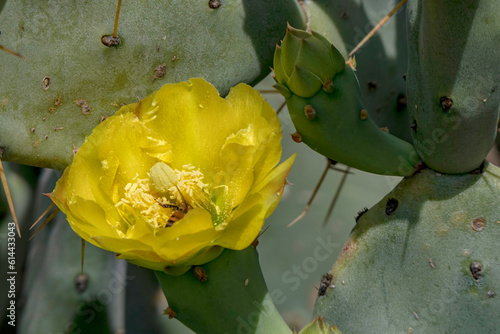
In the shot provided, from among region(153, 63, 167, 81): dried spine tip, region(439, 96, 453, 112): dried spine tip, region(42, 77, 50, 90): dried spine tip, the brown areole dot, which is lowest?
region(42, 77, 50, 90): dried spine tip

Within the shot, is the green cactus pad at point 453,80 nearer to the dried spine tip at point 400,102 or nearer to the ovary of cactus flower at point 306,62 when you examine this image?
the ovary of cactus flower at point 306,62

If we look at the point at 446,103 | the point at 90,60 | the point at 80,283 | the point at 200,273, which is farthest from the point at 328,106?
the point at 80,283

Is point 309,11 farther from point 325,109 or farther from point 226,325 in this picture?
point 226,325

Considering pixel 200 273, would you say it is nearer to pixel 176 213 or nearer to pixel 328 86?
pixel 176 213

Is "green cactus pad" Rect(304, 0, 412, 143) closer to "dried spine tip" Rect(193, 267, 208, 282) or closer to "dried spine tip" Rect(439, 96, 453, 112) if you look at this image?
"dried spine tip" Rect(439, 96, 453, 112)

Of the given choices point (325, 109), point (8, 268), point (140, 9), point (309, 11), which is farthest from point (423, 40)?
point (8, 268)

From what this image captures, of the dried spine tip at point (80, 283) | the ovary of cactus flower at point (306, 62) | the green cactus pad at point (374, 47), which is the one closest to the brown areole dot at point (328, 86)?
the ovary of cactus flower at point (306, 62)

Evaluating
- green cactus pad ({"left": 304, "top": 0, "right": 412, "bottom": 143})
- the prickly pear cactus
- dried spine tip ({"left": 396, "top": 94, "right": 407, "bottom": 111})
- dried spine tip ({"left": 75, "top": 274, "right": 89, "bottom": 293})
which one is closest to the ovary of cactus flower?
the prickly pear cactus
